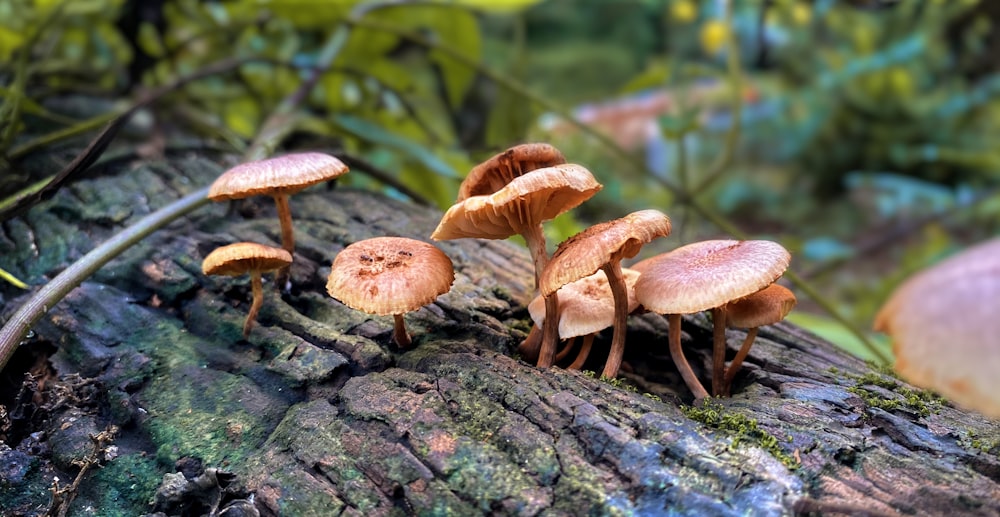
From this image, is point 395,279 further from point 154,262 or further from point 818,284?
point 818,284

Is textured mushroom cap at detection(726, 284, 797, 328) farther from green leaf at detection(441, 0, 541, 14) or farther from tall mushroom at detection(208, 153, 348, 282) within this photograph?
green leaf at detection(441, 0, 541, 14)

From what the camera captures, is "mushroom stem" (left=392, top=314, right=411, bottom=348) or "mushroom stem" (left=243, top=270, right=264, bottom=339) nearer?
"mushroom stem" (left=392, top=314, right=411, bottom=348)

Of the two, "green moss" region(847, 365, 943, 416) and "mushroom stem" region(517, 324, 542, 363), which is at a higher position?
"green moss" region(847, 365, 943, 416)

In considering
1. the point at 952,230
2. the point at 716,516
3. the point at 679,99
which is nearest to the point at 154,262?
the point at 716,516

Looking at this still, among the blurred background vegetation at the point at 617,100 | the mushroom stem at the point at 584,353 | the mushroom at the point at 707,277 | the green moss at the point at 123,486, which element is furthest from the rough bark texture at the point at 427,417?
the blurred background vegetation at the point at 617,100

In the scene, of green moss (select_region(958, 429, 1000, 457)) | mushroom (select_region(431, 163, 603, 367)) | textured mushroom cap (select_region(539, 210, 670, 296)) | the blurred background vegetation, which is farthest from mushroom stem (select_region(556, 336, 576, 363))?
the blurred background vegetation

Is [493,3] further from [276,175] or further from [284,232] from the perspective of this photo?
[276,175]

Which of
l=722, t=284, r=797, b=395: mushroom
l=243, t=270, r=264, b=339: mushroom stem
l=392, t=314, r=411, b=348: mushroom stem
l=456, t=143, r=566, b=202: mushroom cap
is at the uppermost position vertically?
l=456, t=143, r=566, b=202: mushroom cap

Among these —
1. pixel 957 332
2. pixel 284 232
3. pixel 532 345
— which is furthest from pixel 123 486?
pixel 957 332
